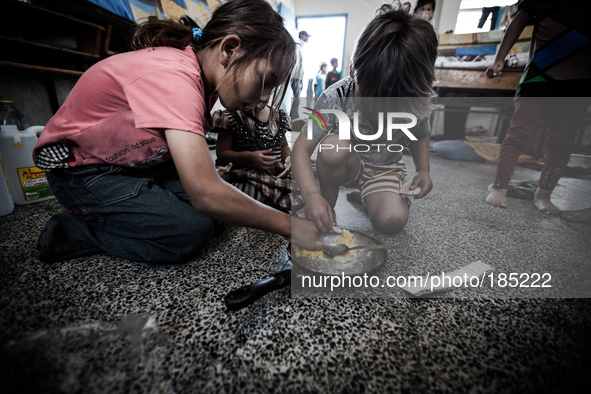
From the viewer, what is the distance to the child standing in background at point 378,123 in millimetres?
418

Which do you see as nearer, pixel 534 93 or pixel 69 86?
pixel 534 93

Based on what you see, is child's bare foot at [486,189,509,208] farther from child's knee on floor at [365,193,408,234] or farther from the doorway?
the doorway

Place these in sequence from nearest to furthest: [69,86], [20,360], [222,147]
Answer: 1. [20,360]
2. [222,147]
3. [69,86]

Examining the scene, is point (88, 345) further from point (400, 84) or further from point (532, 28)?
point (532, 28)

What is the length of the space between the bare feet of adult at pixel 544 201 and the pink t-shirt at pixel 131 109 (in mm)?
578

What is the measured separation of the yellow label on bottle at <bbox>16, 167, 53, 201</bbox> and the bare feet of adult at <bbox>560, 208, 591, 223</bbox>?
1442 millimetres

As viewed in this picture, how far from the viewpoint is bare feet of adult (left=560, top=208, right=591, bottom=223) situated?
369 mm

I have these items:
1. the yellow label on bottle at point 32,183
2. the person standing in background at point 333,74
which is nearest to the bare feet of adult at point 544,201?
the person standing in background at point 333,74

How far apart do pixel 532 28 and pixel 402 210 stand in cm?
37

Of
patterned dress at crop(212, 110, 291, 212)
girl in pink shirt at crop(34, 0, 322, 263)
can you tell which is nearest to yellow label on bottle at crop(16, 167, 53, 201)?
girl in pink shirt at crop(34, 0, 322, 263)

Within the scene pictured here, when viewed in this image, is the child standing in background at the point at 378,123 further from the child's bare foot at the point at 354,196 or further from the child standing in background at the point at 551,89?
the child standing in background at the point at 551,89

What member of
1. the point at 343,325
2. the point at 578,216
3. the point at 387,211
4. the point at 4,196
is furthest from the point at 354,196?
the point at 4,196

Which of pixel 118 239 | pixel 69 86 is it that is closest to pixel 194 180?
pixel 118 239

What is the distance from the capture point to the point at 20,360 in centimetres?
25
